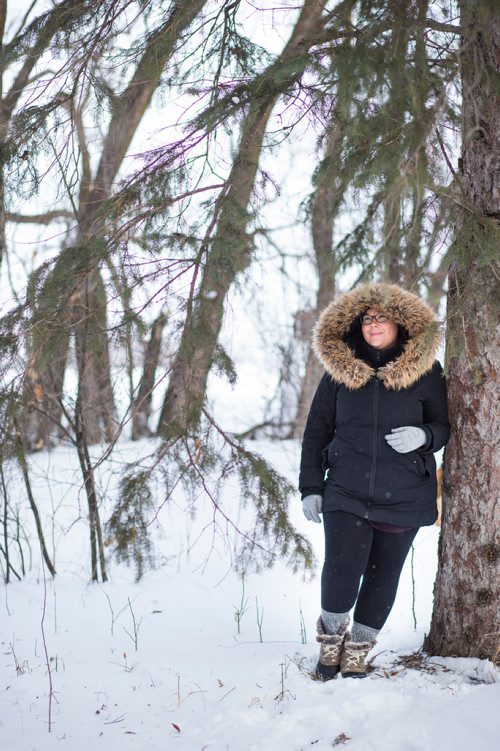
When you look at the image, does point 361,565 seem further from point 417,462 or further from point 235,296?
point 235,296

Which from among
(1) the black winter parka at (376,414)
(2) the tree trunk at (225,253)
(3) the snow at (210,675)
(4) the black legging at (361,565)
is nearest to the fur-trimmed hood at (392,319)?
(1) the black winter parka at (376,414)

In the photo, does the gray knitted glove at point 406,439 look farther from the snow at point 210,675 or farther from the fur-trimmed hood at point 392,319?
the snow at point 210,675

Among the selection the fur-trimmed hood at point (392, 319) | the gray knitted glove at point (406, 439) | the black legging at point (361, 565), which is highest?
the fur-trimmed hood at point (392, 319)

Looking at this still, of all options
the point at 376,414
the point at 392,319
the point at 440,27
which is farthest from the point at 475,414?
the point at 440,27

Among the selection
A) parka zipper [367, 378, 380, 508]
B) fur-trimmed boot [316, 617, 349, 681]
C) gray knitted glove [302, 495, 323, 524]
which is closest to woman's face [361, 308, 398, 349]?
parka zipper [367, 378, 380, 508]

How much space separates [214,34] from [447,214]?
59.1 inches

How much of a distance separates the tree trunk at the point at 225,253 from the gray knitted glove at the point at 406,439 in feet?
3.52

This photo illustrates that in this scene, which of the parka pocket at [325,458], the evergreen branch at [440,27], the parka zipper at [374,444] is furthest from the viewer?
the parka pocket at [325,458]

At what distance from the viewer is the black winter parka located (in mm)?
3236

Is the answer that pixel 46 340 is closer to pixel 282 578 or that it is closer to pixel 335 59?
pixel 335 59

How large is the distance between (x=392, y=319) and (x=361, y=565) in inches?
46.1

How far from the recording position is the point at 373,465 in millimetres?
3248

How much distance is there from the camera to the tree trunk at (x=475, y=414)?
307 centimetres

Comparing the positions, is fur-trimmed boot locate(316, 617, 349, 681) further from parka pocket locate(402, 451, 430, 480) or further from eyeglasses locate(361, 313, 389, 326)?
eyeglasses locate(361, 313, 389, 326)
